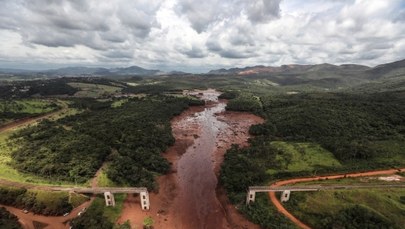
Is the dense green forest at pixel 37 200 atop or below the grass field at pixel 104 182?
below

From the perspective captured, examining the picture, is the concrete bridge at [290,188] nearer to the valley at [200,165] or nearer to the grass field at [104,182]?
the valley at [200,165]

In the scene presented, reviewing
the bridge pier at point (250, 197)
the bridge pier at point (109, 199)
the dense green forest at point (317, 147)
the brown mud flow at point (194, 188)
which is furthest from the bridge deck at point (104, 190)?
the bridge pier at point (250, 197)

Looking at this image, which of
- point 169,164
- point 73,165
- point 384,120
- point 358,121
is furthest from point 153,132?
point 384,120

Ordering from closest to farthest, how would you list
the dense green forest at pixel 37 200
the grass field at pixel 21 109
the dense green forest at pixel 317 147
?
1. the dense green forest at pixel 37 200
2. the dense green forest at pixel 317 147
3. the grass field at pixel 21 109

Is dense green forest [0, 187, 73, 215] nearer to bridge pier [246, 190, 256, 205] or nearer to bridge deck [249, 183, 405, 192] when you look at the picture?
bridge pier [246, 190, 256, 205]

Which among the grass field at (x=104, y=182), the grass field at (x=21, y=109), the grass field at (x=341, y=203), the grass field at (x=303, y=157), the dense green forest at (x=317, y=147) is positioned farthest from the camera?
the grass field at (x=21, y=109)

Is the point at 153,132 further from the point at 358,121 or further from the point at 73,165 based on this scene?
the point at 358,121

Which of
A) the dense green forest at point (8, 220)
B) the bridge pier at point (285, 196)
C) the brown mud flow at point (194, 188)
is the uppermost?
the bridge pier at point (285, 196)
